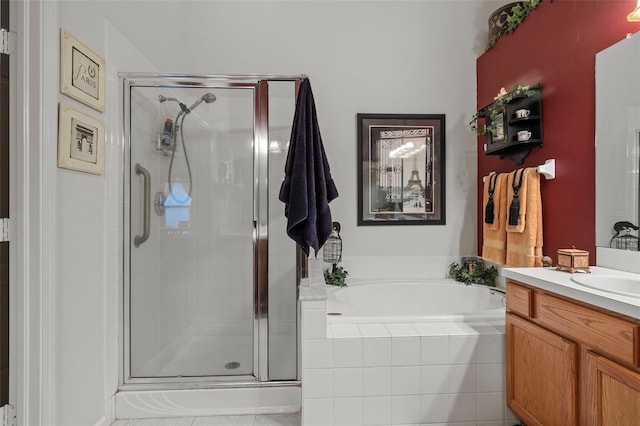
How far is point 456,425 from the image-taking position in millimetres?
1639

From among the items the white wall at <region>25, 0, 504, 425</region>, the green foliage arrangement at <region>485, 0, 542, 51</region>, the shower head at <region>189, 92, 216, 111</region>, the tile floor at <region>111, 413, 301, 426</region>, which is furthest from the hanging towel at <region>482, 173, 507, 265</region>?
the shower head at <region>189, 92, 216, 111</region>

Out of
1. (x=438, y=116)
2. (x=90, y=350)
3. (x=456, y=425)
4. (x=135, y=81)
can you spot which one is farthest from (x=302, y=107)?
(x=456, y=425)

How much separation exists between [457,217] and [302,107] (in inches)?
64.6

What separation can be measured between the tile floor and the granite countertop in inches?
54.1

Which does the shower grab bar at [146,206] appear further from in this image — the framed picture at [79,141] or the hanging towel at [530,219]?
the hanging towel at [530,219]

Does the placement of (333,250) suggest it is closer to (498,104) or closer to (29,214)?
(498,104)

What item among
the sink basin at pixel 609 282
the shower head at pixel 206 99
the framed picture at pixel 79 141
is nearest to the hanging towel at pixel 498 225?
the sink basin at pixel 609 282

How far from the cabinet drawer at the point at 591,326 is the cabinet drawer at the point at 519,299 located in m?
0.04

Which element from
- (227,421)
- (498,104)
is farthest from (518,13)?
(227,421)

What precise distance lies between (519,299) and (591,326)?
373mm

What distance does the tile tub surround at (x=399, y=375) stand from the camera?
1593 mm

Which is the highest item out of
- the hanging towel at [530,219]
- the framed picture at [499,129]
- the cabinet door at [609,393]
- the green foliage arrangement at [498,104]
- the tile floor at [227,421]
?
the green foliage arrangement at [498,104]

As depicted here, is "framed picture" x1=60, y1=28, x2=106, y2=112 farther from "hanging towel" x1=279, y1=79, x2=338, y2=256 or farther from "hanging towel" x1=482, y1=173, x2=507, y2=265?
"hanging towel" x1=482, y1=173, x2=507, y2=265

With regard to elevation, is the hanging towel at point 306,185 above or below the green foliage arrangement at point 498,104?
below
